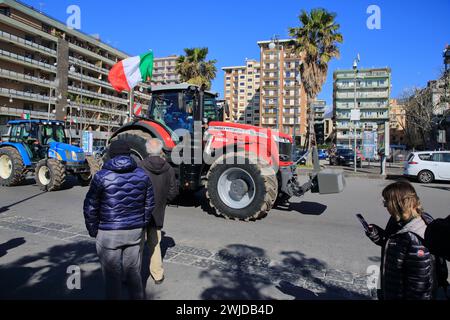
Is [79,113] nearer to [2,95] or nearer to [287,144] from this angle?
[2,95]

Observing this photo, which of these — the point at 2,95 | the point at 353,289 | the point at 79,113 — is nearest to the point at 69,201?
the point at 353,289

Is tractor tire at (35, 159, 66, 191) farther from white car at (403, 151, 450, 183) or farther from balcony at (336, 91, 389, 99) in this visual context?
balcony at (336, 91, 389, 99)

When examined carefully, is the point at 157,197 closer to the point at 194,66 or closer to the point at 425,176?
the point at 425,176

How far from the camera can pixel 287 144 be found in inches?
315

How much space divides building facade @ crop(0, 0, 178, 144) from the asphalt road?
32937 mm

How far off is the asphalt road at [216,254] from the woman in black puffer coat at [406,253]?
131cm

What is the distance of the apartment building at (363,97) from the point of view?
92312 mm

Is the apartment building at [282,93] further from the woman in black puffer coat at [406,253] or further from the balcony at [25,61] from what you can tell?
the woman in black puffer coat at [406,253]

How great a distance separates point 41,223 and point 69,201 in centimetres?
256

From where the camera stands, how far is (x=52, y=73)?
164 ft

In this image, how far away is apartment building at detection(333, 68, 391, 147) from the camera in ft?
303

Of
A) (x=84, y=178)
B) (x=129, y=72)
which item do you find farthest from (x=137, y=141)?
(x=84, y=178)

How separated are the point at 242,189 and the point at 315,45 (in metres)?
21.6

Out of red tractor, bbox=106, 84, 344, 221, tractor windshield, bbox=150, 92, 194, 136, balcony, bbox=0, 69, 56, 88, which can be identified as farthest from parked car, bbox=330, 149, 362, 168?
balcony, bbox=0, 69, 56, 88
